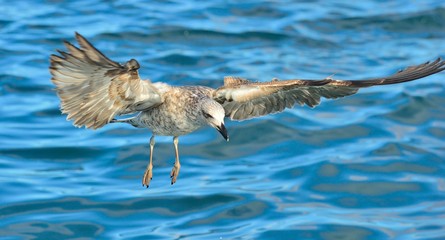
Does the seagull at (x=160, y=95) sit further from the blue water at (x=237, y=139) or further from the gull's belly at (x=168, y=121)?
the blue water at (x=237, y=139)

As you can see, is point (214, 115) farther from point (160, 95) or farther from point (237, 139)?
point (237, 139)

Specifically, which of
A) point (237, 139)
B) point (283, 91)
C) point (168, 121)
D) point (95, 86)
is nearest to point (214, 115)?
point (168, 121)

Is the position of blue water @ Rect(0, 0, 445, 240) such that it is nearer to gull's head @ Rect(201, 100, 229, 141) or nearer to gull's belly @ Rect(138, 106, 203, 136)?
Result: gull's belly @ Rect(138, 106, 203, 136)

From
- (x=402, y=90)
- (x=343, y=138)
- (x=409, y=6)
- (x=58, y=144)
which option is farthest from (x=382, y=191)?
(x=409, y=6)

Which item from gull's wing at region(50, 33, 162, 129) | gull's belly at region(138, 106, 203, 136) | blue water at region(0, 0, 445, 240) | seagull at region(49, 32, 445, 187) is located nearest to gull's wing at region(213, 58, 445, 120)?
seagull at region(49, 32, 445, 187)

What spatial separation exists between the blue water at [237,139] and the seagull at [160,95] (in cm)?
247

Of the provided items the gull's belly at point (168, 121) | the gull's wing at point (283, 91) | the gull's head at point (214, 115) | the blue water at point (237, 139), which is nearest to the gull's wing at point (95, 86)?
Answer: the gull's belly at point (168, 121)

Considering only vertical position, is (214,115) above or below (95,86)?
above

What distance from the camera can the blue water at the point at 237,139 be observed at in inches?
441

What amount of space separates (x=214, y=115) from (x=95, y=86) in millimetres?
985

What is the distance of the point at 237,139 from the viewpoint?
1334 cm

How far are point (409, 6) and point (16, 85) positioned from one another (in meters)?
8.12

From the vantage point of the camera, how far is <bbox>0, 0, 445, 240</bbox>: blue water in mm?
11203

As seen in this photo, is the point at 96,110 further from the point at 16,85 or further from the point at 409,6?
the point at 409,6
